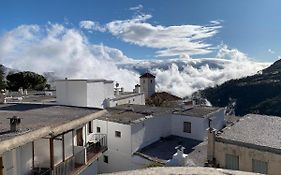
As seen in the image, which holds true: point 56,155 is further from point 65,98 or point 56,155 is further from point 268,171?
point 268,171

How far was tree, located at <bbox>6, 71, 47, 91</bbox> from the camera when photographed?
50438mm

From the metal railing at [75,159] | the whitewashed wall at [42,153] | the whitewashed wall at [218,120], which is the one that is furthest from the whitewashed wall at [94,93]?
the whitewashed wall at [218,120]

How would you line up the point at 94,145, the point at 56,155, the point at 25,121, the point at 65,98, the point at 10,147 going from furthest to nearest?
1. the point at 65,98
2. the point at 94,145
3. the point at 56,155
4. the point at 25,121
5. the point at 10,147

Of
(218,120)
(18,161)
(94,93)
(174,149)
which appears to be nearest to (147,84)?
(218,120)

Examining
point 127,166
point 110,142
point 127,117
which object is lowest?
point 127,166

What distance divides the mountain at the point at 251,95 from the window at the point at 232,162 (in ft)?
169

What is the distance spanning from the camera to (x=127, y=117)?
24.8 meters

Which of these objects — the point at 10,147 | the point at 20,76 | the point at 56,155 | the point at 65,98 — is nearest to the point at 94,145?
the point at 65,98

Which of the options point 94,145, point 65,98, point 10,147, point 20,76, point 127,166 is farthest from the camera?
point 20,76

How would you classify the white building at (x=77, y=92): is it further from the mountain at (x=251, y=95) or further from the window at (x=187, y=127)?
the mountain at (x=251, y=95)

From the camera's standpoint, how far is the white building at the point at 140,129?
22875 millimetres

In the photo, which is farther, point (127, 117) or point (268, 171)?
point (127, 117)

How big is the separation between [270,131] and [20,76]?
41543 millimetres

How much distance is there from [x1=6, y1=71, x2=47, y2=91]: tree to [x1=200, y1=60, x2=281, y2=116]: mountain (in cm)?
4806
